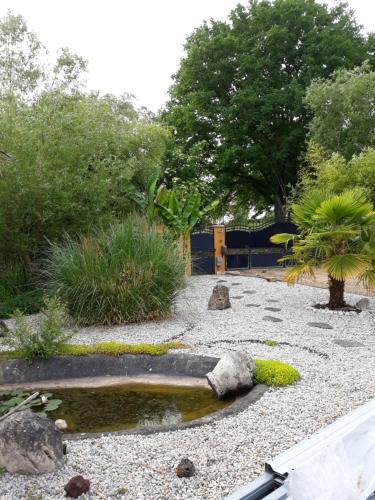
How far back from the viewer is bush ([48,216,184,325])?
273 inches

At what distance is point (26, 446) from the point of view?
2.83 meters

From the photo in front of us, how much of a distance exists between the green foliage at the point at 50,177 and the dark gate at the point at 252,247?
19.6ft

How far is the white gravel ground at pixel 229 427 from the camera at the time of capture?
2754 millimetres

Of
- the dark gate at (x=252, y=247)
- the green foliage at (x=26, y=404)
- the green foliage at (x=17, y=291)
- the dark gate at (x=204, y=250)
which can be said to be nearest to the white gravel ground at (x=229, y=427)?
the green foliage at (x=26, y=404)

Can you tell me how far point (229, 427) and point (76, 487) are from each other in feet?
4.28

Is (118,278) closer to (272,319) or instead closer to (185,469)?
(272,319)

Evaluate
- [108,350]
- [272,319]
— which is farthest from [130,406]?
[272,319]

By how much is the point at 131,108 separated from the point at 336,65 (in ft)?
30.5

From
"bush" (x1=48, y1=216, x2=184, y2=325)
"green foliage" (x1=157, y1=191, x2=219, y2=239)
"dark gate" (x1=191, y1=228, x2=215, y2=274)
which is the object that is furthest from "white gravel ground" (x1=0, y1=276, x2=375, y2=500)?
"dark gate" (x1=191, y1=228, x2=215, y2=274)

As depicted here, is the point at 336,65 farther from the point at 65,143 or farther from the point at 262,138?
the point at 65,143

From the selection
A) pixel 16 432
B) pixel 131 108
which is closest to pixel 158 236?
pixel 16 432

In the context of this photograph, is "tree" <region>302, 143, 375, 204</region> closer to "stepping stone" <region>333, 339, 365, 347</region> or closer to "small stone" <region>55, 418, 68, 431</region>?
"stepping stone" <region>333, 339, 365, 347</region>

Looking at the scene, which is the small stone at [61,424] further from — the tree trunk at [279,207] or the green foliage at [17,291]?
the tree trunk at [279,207]

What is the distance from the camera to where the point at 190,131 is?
22172 millimetres
